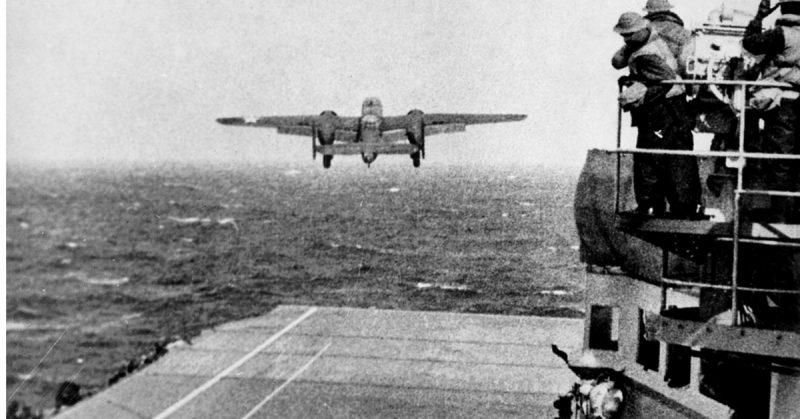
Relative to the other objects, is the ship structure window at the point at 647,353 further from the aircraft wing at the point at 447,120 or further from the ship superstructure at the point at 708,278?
the aircraft wing at the point at 447,120

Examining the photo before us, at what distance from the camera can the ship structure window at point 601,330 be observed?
11.5 metres

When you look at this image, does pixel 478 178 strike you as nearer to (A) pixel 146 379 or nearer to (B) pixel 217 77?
(B) pixel 217 77

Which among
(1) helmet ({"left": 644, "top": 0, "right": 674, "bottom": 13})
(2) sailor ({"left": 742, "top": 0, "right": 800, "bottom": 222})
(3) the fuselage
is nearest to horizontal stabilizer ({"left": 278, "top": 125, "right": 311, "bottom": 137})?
(3) the fuselage

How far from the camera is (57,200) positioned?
24.8 metres

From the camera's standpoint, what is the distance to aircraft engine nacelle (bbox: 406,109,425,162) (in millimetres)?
46062

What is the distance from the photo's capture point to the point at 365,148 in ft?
156

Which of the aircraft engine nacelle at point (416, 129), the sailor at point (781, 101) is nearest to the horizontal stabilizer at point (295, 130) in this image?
the aircraft engine nacelle at point (416, 129)

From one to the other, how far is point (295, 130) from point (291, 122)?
699 millimetres

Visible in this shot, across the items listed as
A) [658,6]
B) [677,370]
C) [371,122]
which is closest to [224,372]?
[677,370]

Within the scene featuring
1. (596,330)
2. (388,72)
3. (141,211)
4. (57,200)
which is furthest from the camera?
(141,211)

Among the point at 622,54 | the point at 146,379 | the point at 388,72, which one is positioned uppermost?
the point at 388,72

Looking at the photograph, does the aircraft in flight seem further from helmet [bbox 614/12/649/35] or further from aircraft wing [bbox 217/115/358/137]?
helmet [bbox 614/12/649/35]

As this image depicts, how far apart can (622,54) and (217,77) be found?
157ft

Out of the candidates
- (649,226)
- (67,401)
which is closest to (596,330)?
(649,226)
